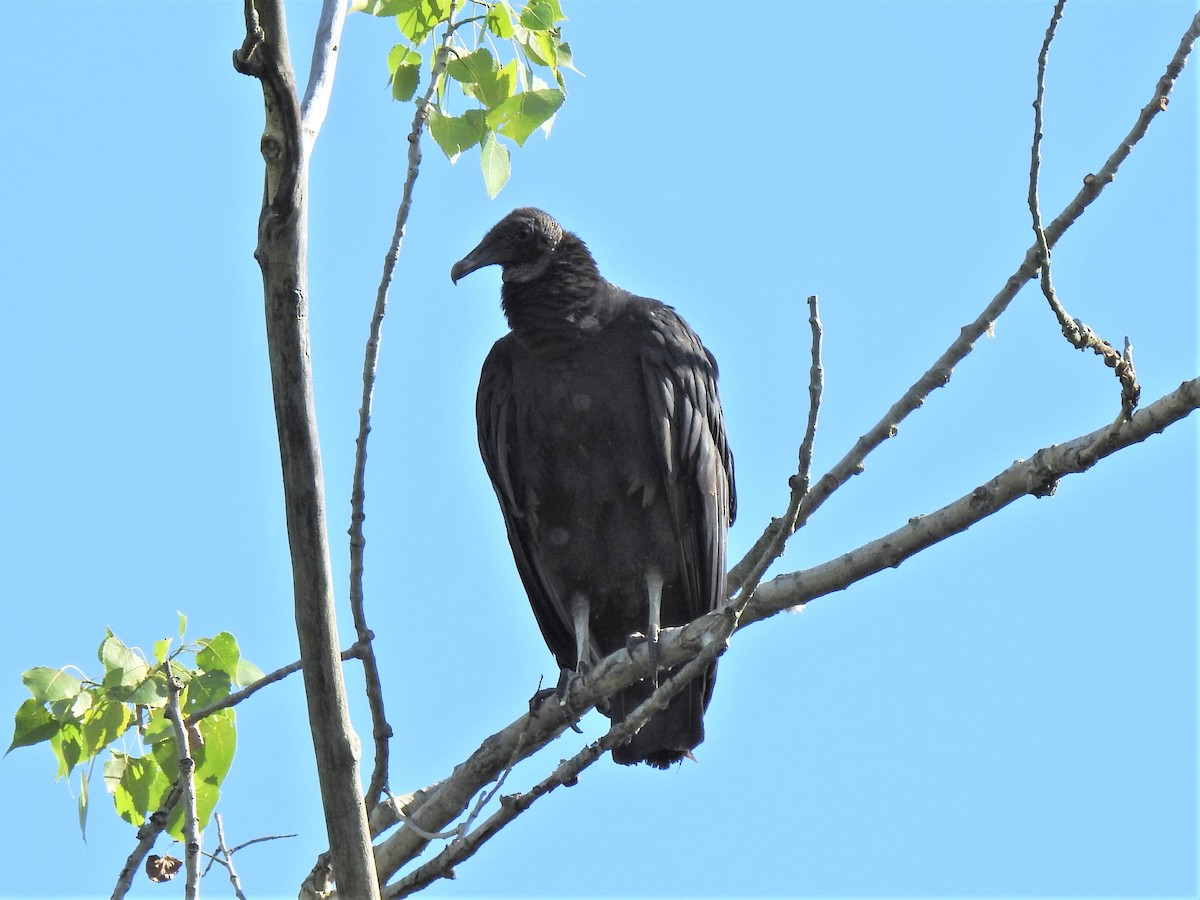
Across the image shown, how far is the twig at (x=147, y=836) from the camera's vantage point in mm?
2857

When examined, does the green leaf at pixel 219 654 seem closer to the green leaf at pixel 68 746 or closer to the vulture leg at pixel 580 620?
the green leaf at pixel 68 746

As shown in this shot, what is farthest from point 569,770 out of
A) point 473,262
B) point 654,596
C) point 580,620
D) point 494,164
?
point 473,262

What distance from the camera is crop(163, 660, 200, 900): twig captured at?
2.69 metres

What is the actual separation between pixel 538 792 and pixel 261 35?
1551 millimetres

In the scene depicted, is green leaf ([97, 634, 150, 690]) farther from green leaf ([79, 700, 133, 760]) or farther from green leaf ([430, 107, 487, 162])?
green leaf ([430, 107, 487, 162])

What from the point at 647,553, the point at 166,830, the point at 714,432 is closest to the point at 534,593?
the point at 647,553

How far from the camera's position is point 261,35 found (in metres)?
2.42

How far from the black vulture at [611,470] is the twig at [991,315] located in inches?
65.4

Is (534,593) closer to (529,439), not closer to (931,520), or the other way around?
(529,439)

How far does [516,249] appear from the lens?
5230 mm

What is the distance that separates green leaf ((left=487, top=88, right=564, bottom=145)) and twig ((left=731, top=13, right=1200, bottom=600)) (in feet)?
3.74

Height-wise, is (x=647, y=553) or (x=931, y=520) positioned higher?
(x=647, y=553)

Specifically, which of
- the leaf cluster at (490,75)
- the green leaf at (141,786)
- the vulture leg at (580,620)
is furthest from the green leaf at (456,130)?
the vulture leg at (580,620)

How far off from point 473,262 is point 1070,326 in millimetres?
2827
